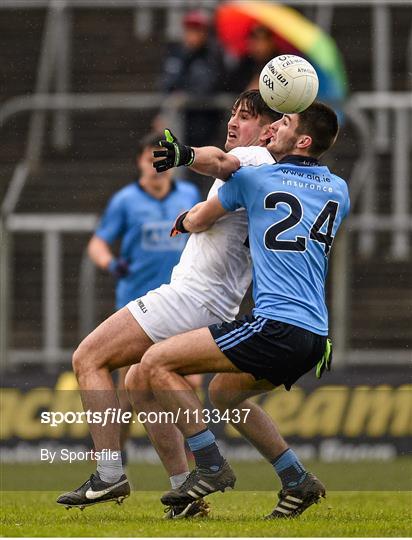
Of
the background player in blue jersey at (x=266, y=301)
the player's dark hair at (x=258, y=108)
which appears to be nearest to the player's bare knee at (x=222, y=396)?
the background player in blue jersey at (x=266, y=301)

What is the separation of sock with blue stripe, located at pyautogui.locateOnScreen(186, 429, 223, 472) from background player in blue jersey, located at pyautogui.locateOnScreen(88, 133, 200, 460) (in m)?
3.73

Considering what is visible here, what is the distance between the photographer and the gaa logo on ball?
8.09 meters

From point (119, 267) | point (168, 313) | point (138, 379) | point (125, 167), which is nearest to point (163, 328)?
point (168, 313)

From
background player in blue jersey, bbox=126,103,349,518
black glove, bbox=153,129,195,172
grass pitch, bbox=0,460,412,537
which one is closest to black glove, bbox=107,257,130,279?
grass pitch, bbox=0,460,412,537

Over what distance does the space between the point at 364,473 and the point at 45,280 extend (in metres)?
4.29

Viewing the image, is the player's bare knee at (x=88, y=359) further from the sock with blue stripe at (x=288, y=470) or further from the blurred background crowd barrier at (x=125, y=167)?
the blurred background crowd barrier at (x=125, y=167)

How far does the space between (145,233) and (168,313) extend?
3.65m

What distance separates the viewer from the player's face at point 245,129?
8531mm

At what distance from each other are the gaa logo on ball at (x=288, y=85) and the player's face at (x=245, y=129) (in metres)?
0.31

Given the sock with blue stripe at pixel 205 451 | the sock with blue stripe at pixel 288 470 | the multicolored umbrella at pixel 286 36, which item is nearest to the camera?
the sock with blue stripe at pixel 205 451

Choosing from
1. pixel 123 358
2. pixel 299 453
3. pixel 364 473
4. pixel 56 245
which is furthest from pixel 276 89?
pixel 56 245

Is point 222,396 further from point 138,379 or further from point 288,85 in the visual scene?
point 288,85

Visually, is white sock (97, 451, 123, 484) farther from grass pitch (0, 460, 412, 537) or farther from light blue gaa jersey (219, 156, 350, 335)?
light blue gaa jersey (219, 156, 350, 335)

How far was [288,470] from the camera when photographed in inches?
325
